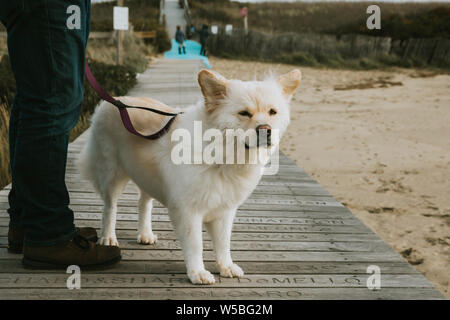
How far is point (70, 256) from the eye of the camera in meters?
2.30

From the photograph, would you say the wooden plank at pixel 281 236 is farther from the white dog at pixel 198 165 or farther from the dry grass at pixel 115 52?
the dry grass at pixel 115 52

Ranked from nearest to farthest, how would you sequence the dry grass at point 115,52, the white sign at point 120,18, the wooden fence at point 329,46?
the white sign at point 120,18 → the dry grass at point 115,52 → the wooden fence at point 329,46

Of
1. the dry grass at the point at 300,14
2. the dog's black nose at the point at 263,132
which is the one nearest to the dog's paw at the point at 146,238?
the dog's black nose at the point at 263,132

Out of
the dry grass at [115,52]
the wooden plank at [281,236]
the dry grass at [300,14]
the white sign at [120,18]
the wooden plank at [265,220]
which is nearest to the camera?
the wooden plank at [281,236]

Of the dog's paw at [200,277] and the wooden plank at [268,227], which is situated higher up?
the dog's paw at [200,277]

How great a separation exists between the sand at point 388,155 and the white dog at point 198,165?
1.25 feet

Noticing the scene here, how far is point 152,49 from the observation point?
21.6 meters

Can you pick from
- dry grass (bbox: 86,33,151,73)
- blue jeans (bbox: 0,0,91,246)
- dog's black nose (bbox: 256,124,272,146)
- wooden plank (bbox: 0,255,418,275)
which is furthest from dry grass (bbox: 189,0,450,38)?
blue jeans (bbox: 0,0,91,246)

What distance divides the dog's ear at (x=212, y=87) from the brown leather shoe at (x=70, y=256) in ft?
3.30

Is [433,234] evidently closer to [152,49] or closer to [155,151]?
[155,151]

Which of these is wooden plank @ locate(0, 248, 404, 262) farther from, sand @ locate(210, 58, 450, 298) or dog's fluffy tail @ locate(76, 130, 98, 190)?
sand @ locate(210, 58, 450, 298)

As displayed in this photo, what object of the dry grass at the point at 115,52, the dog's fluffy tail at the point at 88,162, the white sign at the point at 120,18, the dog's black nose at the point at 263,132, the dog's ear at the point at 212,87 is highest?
the white sign at the point at 120,18

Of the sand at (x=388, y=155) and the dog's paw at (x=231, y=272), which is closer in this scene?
the dog's paw at (x=231, y=272)

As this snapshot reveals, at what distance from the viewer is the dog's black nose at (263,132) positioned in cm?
204
